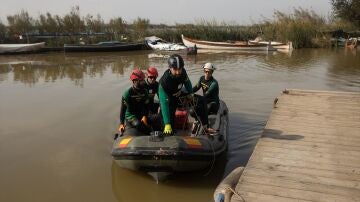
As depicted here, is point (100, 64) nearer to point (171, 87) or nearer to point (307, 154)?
point (171, 87)

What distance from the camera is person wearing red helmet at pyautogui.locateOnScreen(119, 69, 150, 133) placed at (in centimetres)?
588

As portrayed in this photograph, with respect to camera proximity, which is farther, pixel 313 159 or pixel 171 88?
pixel 171 88

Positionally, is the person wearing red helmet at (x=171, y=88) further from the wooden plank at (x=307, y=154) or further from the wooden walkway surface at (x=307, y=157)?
the wooden walkway surface at (x=307, y=157)

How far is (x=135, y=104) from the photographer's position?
239 inches

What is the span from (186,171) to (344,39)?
2835 centimetres

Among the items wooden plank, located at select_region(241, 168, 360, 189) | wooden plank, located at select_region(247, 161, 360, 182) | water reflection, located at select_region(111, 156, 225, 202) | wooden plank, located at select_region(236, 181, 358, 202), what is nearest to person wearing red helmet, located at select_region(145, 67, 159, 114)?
water reflection, located at select_region(111, 156, 225, 202)

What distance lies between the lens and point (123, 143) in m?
5.20

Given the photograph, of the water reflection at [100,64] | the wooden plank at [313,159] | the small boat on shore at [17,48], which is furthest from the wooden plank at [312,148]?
the small boat on shore at [17,48]

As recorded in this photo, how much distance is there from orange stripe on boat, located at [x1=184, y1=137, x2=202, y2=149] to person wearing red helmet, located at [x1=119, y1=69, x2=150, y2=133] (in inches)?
43.1

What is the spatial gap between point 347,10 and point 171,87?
93.7 feet

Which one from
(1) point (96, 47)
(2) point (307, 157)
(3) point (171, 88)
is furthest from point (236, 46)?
(2) point (307, 157)

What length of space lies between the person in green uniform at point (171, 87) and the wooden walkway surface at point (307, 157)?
1.28 metres

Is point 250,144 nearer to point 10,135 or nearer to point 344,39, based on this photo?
point 10,135

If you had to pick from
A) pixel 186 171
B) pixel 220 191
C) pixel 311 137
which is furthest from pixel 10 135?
pixel 311 137
